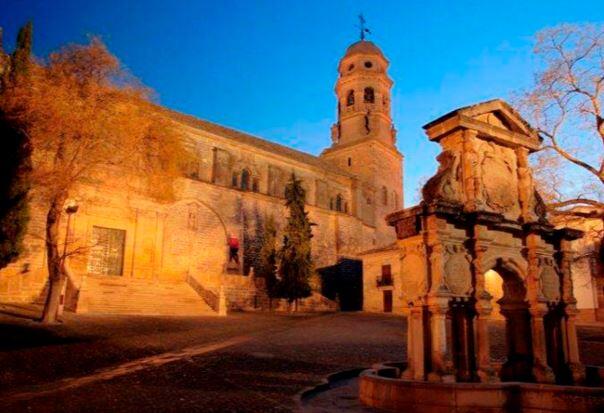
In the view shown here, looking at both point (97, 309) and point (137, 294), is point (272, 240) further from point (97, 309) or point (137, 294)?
point (97, 309)

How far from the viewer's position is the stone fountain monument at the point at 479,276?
777cm

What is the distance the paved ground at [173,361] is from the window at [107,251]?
9.65m

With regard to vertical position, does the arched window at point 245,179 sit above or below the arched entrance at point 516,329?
above

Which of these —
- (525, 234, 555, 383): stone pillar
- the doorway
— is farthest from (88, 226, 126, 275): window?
(525, 234, 555, 383): stone pillar

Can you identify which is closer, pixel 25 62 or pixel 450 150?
pixel 450 150

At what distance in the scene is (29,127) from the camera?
16.9 m

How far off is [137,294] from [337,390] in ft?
55.1

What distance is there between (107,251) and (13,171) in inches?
478

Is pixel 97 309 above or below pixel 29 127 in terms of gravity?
below

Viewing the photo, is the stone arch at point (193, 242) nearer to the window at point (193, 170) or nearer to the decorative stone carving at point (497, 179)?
the window at point (193, 170)

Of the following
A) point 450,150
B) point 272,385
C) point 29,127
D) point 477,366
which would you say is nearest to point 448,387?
point 477,366

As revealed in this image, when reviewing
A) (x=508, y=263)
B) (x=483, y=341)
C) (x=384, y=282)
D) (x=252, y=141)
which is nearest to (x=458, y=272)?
(x=483, y=341)

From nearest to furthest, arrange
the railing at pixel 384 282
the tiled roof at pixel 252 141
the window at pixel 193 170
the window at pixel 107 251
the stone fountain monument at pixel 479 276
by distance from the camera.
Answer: the stone fountain monument at pixel 479 276
the window at pixel 107 251
the railing at pixel 384 282
the window at pixel 193 170
the tiled roof at pixel 252 141

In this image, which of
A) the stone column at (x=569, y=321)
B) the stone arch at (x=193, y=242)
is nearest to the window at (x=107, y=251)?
the stone arch at (x=193, y=242)
